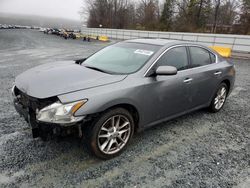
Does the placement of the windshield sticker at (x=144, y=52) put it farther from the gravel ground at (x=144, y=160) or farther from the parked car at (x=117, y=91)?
the gravel ground at (x=144, y=160)

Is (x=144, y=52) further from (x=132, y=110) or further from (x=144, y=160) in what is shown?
(x=144, y=160)

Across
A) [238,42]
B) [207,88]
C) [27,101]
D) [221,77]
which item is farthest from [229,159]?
[238,42]

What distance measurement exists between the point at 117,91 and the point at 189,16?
35165mm

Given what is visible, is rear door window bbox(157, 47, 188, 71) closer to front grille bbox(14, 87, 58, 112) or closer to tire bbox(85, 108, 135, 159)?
tire bbox(85, 108, 135, 159)

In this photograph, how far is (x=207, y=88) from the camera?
3857 mm

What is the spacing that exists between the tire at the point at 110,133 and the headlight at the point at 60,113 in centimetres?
29

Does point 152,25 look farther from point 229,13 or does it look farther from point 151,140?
point 151,140

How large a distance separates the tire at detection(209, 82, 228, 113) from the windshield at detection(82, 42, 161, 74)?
188 cm

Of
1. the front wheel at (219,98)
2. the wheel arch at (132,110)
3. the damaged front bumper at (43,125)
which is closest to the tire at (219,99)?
the front wheel at (219,98)

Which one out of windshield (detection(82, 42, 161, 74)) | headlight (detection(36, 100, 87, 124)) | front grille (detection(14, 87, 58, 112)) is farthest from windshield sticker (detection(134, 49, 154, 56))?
front grille (detection(14, 87, 58, 112))

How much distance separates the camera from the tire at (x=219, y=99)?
4.25m

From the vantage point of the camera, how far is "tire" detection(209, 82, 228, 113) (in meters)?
4.25

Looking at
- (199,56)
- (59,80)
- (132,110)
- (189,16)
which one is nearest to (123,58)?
(132,110)

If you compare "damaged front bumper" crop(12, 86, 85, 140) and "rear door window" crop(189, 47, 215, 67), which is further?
"rear door window" crop(189, 47, 215, 67)
